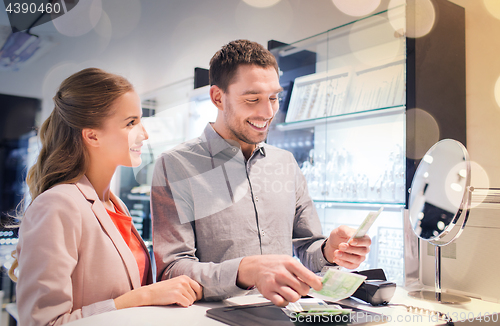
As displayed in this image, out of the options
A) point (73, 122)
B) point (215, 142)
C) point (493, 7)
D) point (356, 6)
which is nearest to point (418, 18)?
point (493, 7)

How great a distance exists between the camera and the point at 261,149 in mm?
1765

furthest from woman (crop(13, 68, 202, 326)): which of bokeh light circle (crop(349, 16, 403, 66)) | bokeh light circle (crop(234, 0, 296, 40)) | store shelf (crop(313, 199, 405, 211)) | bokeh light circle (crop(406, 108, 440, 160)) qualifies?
bokeh light circle (crop(234, 0, 296, 40))

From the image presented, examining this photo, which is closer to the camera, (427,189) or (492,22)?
(427,189)

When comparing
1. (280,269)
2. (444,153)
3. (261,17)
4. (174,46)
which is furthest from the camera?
(174,46)

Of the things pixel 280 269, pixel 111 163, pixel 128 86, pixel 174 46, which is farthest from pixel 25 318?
pixel 174 46

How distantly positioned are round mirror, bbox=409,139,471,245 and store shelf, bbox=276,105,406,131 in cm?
71

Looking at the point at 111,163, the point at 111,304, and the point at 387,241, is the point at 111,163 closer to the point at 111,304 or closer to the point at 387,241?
the point at 111,304

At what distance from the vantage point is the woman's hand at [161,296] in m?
1.09

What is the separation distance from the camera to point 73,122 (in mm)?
1335

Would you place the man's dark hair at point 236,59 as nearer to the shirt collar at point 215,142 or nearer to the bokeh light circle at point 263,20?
the shirt collar at point 215,142

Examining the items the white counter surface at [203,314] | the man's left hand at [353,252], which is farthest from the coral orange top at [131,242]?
the man's left hand at [353,252]

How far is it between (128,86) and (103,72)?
0.10m

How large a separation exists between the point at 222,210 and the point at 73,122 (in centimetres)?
64

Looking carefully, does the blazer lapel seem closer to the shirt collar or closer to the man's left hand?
A: the shirt collar
